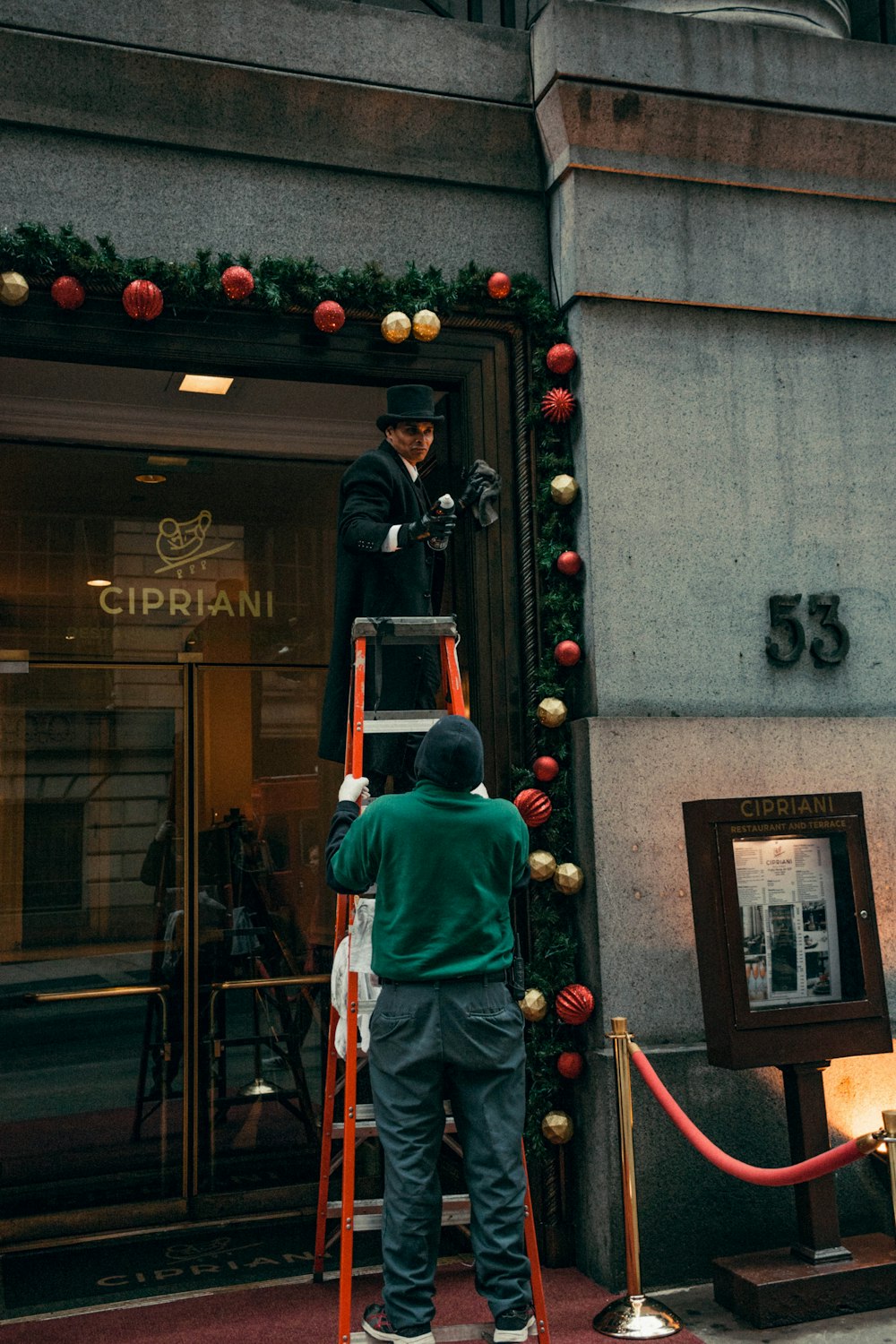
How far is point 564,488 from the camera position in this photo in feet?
19.8

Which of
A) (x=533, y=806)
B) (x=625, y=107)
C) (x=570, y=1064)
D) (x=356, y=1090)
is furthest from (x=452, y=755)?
(x=625, y=107)

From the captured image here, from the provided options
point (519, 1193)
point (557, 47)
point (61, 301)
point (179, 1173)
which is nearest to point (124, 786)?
point (179, 1173)

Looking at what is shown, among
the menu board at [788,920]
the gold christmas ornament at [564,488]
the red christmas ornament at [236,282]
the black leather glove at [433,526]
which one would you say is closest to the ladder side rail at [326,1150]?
the black leather glove at [433,526]

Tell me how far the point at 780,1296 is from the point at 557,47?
5830 millimetres

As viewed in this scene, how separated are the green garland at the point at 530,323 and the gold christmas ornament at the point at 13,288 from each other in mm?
105

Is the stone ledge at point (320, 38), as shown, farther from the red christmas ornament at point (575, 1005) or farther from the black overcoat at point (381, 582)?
the red christmas ornament at point (575, 1005)

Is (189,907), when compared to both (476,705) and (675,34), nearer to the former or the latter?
(476,705)

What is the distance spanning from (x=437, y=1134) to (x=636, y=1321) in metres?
1.36

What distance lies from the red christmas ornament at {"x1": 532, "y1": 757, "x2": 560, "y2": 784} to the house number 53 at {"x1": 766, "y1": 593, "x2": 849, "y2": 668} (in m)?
1.31

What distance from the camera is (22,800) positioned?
6680 mm

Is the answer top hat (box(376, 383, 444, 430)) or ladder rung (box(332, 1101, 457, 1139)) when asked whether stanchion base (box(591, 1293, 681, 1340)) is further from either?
top hat (box(376, 383, 444, 430))

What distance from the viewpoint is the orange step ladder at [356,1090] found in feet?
14.4

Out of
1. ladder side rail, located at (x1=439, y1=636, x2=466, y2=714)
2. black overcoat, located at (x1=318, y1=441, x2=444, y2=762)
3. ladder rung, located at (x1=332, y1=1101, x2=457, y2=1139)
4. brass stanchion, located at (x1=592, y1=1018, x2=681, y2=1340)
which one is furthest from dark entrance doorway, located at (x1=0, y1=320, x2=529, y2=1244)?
brass stanchion, located at (x1=592, y1=1018, x2=681, y2=1340)

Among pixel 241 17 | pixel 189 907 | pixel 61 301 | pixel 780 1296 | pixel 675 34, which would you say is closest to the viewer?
pixel 780 1296
